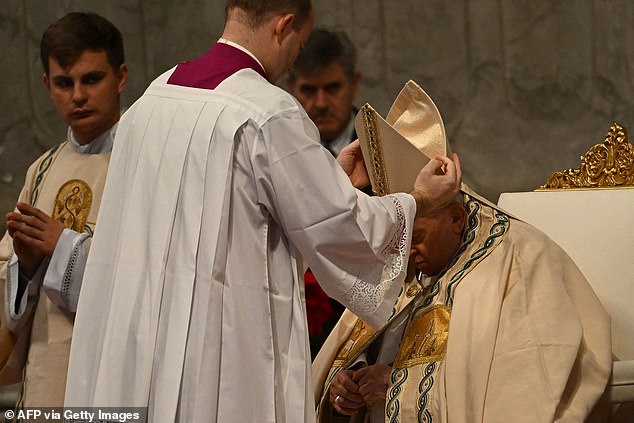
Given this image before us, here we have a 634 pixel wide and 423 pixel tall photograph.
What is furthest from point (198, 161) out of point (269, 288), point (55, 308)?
point (55, 308)

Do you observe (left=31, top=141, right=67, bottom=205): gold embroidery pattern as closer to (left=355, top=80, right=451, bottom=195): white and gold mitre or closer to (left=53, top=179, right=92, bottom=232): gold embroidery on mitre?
(left=53, top=179, right=92, bottom=232): gold embroidery on mitre

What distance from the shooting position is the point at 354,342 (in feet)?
13.5

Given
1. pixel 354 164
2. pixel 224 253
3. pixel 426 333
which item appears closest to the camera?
pixel 224 253

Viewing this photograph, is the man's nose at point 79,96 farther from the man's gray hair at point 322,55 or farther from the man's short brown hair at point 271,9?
the man's short brown hair at point 271,9

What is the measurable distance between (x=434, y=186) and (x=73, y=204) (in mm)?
1430

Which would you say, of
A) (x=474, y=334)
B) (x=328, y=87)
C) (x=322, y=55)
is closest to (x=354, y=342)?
(x=474, y=334)

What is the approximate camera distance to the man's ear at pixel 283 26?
129 inches

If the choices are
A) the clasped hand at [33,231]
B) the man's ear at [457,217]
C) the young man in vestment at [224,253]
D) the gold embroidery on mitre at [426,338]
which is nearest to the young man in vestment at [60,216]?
the clasped hand at [33,231]

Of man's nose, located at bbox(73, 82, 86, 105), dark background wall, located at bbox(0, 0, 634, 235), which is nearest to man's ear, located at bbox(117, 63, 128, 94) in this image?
man's nose, located at bbox(73, 82, 86, 105)

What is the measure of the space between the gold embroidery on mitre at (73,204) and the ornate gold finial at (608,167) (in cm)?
180

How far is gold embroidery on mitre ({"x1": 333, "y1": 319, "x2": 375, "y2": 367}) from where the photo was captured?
403 centimetres

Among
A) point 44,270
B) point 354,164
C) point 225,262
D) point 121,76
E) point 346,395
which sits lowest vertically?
point 346,395

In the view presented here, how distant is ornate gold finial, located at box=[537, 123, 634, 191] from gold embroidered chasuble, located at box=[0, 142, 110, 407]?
70.0 inches

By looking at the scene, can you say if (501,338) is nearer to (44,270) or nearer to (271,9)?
Answer: (271,9)
